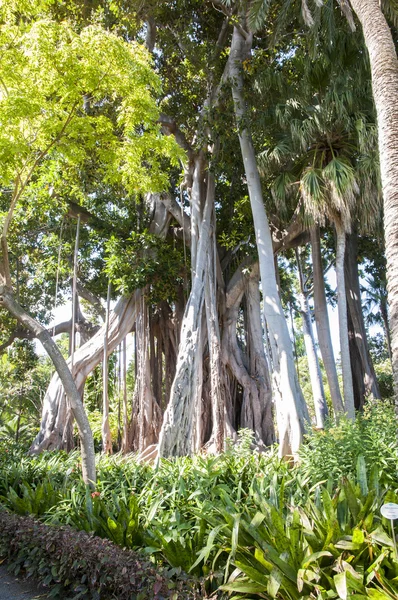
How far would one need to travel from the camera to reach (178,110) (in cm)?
1061

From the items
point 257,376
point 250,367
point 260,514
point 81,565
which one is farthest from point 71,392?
point 250,367

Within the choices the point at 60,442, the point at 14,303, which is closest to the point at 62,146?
the point at 14,303

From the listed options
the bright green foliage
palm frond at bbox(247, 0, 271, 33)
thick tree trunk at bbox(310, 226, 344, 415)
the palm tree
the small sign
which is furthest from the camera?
thick tree trunk at bbox(310, 226, 344, 415)

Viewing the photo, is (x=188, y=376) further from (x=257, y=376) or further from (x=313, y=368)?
(x=313, y=368)

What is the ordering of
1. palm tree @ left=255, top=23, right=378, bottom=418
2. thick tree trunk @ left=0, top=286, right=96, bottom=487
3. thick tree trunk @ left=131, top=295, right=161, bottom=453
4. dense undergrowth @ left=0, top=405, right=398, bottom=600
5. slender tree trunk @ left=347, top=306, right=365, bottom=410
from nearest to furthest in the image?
dense undergrowth @ left=0, top=405, right=398, bottom=600, thick tree trunk @ left=0, top=286, right=96, bottom=487, palm tree @ left=255, top=23, right=378, bottom=418, thick tree trunk @ left=131, top=295, right=161, bottom=453, slender tree trunk @ left=347, top=306, right=365, bottom=410

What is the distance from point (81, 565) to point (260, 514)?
1305mm

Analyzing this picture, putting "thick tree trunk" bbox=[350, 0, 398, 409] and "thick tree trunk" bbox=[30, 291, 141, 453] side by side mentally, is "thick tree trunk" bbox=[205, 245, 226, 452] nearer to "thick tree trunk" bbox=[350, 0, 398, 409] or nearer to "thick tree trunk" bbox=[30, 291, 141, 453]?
"thick tree trunk" bbox=[30, 291, 141, 453]

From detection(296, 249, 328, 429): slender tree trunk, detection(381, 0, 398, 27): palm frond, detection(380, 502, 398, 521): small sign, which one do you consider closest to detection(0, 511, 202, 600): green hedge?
detection(380, 502, 398, 521): small sign

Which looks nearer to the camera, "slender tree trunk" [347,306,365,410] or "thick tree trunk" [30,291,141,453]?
"thick tree trunk" [30,291,141,453]

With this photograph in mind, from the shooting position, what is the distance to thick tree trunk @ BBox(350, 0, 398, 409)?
137 inches

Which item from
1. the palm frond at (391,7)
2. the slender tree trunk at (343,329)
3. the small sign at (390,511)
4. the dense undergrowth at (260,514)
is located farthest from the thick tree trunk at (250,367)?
the small sign at (390,511)

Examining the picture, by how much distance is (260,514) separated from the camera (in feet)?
9.91

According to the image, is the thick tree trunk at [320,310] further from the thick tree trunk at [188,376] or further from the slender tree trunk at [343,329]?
the thick tree trunk at [188,376]

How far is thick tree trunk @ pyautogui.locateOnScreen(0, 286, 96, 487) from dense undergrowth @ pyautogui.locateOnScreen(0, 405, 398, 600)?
23 cm
